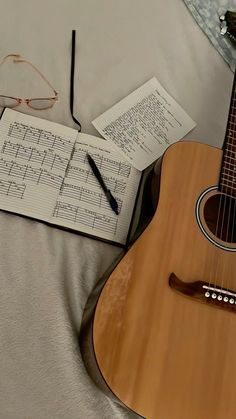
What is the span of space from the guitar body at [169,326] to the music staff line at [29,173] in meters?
0.22

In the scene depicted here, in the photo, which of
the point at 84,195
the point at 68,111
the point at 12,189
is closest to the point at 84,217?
the point at 84,195

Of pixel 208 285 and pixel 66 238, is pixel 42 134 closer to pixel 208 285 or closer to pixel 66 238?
pixel 66 238

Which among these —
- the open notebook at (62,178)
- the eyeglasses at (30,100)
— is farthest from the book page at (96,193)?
the eyeglasses at (30,100)

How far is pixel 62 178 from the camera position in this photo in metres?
1.01

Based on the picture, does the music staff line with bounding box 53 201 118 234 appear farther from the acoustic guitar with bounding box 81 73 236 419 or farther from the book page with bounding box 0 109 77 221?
the acoustic guitar with bounding box 81 73 236 419

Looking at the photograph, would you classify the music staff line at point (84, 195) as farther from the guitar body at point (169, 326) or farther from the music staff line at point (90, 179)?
the guitar body at point (169, 326)

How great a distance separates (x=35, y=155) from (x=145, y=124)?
0.90ft

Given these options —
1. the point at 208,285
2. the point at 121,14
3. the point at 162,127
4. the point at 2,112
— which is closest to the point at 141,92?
the point at 162,127

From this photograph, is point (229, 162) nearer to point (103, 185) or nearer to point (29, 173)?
point (103, 185)

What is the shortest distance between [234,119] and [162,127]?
174 mm

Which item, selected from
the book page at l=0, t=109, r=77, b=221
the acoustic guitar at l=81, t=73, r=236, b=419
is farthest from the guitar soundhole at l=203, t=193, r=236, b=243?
the book page at l=0, t=109, r=77, b=221

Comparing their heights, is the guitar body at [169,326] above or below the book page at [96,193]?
below

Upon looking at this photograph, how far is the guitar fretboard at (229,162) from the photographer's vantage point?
3.17ft

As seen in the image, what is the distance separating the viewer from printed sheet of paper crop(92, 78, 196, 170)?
110cm
